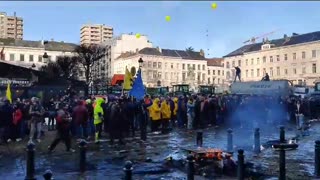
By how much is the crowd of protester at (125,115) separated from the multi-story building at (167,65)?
81783 mm

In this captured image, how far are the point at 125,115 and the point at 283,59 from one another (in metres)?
87.9

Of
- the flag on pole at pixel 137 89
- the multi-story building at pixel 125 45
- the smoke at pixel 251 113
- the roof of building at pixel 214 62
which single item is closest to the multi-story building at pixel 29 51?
the multi-story building at pixel 125 45

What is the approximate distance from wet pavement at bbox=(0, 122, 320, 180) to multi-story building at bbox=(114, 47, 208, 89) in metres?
91.8

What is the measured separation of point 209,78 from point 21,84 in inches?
3945

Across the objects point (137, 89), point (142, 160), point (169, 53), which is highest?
point (169, 53)

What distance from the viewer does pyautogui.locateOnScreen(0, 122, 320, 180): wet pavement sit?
36.7 feet

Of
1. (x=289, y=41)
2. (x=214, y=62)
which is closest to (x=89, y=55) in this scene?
(x=289, y=41)

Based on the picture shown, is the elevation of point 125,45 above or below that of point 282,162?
above

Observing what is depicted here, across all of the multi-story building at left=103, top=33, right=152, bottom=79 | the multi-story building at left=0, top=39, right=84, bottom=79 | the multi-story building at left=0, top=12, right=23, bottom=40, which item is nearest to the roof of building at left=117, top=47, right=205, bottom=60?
the multi-story building at left=103, top=33, right=152, bottom=79

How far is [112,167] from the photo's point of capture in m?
12.3

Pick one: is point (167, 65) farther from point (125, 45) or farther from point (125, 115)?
point (125, 115)

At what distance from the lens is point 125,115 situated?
1769 cm

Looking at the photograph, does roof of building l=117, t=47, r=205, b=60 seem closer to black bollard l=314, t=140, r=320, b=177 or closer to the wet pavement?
the wet pavement

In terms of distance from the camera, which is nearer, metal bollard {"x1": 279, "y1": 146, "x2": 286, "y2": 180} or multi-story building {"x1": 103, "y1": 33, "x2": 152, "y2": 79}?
metal bollard {"x1": 279, "y1": 146, "x2": 286, "y2": 180}
